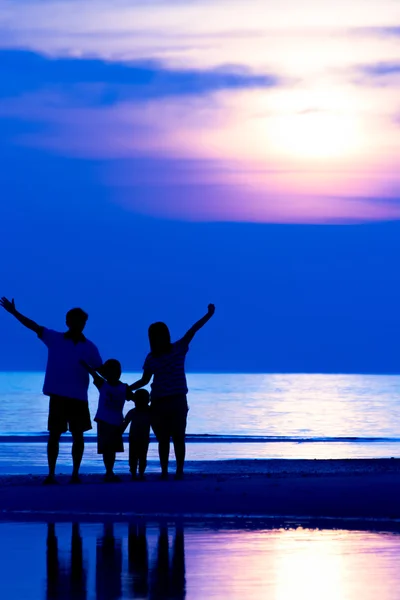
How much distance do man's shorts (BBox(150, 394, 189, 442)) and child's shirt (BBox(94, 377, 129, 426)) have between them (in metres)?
0.52

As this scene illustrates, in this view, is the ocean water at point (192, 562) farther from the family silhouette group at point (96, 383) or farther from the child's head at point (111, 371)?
the child's head at point (111, 371)

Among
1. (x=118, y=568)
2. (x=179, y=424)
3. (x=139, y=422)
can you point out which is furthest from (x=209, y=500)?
(x=118, y=568)

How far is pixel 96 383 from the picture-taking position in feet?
43.6

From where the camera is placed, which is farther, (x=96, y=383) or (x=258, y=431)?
(x=258, y=431)

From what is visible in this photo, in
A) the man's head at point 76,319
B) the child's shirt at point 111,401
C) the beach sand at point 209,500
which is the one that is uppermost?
the man's head at point 76,319

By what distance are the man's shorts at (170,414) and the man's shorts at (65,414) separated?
30.6 inches

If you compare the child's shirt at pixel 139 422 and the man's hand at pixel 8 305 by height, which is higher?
the man's hand at pixel 8 305

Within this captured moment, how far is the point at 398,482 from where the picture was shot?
1220 cm

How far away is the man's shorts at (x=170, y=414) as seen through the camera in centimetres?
1317

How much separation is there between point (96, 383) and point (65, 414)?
22.7 inches

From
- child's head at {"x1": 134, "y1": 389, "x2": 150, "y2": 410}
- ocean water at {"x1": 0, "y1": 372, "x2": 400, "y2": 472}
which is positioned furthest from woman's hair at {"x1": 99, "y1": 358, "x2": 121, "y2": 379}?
ocean water at {"x1": 0, "y1": 372, "x2": 400, "y2": 472}

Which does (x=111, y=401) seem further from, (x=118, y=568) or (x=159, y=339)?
(x=118, y=568)

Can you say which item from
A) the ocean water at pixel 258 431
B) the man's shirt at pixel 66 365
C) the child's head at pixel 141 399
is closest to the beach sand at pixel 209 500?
the man's shirt at pixel 66 365

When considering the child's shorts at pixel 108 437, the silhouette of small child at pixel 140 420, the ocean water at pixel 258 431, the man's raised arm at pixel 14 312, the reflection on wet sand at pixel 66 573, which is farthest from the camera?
the ocean water at pixel 258 431
